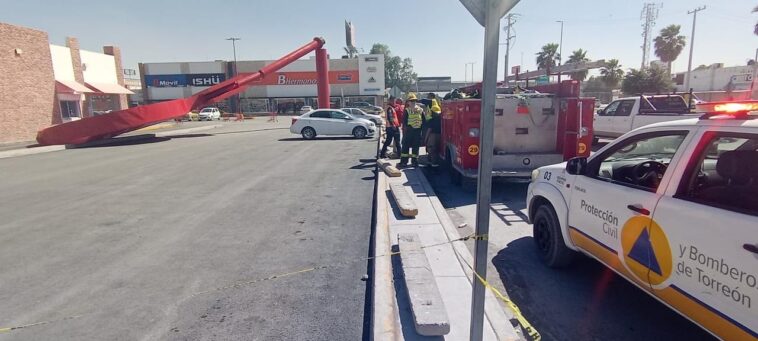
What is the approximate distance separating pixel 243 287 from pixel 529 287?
284 cm

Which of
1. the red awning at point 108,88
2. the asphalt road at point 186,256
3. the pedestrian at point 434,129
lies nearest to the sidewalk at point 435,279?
the asphalt road at point 186,256

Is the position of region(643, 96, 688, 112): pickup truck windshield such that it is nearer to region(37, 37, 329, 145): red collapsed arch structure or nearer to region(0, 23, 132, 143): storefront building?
region(37, 37, 329, 145): red collapsed arch structure

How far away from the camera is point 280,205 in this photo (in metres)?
7.02

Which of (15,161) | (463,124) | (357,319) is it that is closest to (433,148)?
(463,124)

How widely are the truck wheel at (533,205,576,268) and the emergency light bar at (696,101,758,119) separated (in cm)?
172

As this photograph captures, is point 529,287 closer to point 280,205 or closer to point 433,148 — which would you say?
point 280,205

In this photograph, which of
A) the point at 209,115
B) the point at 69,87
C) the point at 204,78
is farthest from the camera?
the point at 204,78

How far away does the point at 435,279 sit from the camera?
12.6 ft

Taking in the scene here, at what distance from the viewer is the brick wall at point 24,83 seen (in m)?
20.0

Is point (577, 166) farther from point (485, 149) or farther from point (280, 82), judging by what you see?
point (280, 82)

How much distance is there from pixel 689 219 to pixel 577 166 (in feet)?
4.40

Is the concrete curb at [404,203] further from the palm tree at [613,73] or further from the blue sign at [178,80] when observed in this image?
the palm tree at [613,73]

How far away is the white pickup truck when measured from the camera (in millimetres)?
11531

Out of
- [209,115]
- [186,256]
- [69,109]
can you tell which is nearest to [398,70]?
[209,115]
